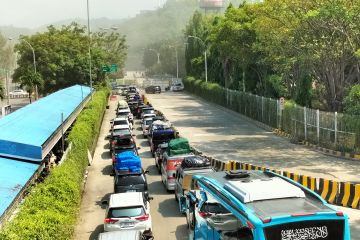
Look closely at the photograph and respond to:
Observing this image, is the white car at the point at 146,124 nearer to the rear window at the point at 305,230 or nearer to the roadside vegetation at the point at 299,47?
the roadside vegetation at the point at 299,47

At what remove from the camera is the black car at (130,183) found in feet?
66.3

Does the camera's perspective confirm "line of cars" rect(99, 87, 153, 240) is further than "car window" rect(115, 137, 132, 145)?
No

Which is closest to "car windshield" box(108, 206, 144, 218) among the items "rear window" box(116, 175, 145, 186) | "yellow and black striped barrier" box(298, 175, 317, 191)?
"rear window" box(116, 175, 145, 186)

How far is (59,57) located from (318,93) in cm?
4397

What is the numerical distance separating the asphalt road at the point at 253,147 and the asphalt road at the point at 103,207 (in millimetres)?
5547

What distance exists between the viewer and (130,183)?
67.1ft

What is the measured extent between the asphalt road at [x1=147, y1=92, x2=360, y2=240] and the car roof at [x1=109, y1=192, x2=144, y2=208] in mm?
6879

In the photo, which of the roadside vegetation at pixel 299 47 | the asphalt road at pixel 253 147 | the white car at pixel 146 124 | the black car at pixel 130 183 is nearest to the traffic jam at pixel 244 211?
the black car at pixel 130 183

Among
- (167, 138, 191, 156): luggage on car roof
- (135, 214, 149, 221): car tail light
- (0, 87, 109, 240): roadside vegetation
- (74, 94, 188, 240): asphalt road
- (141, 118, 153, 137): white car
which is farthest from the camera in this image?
(141, 118, 153, 137): white car

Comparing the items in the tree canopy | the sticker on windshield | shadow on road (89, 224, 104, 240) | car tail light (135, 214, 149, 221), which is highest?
the tree canopy

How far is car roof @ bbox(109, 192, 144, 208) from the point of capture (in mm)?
16219

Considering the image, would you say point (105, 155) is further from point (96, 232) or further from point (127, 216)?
point (127, 216)

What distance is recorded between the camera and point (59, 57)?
76.8 m

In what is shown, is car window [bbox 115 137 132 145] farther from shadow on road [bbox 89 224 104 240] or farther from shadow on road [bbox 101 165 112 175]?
shadow on road [bbox 89 224 104 240]
